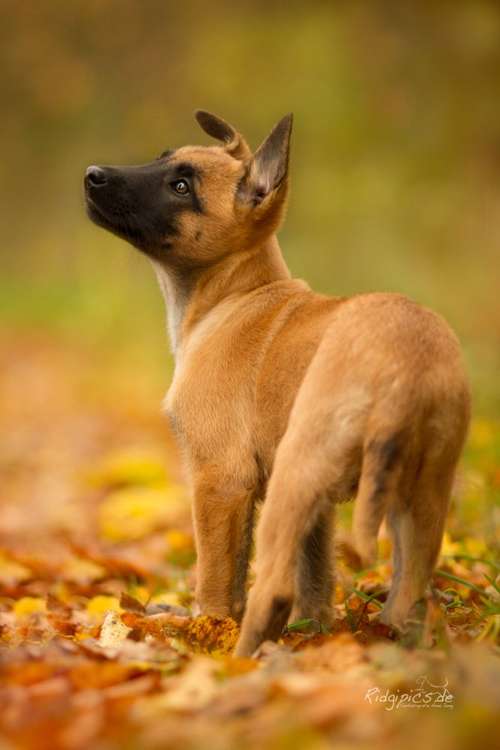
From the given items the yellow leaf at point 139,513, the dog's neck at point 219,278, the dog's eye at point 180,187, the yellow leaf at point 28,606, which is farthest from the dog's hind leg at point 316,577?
the yellow leaf at point 139,513

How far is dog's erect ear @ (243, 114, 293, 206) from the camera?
15.5ft

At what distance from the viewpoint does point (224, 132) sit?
5602 mm

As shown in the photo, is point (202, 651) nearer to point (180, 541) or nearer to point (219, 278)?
point (219, 278)

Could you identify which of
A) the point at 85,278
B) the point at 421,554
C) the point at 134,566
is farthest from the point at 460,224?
the point at 421,554

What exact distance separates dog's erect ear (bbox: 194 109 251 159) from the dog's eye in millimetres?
461

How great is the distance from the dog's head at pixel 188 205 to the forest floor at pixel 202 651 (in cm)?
165

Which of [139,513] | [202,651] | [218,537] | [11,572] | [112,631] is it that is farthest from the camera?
[139,513]

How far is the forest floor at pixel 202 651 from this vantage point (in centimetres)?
252

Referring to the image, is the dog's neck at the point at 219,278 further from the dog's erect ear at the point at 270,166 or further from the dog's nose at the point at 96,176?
the dog's nose at the point at 96,176

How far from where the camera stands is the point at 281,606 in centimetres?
350

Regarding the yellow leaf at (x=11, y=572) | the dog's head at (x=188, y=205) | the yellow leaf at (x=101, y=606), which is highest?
the dog's head at (x=188, y=205)

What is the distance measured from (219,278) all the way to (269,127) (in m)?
13.8

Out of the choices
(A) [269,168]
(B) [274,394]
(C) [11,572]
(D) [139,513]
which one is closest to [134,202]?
(A) [269,168]

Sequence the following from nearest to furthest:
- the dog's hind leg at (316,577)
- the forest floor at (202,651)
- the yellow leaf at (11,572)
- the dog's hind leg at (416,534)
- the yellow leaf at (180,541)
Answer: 1. the forest floor at (202,651)
2. the dog's hind leg at (416,534)
3. the dog's hind leg at (316,577)
4. the yellow leaf at (11,572)
5. the yellow leaf at (180,541)
